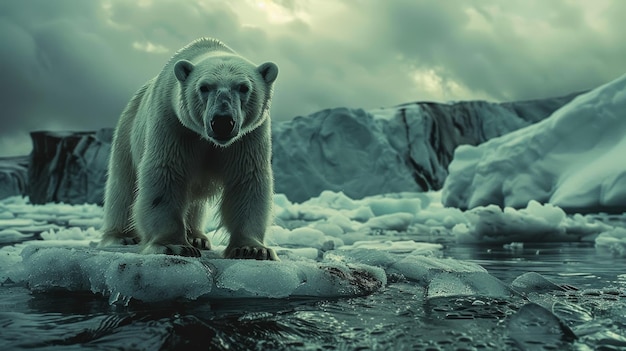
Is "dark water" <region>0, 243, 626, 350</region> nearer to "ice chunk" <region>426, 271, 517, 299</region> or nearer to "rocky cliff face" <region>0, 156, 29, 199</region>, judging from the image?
"ice chunk" <region>426, 271, 517, 299</region>

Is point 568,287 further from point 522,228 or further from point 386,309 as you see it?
point 522,228

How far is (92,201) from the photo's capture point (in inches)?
996

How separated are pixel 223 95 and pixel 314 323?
4.17 feet

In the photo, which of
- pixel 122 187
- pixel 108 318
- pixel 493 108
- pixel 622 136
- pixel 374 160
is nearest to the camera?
pixel 108 318

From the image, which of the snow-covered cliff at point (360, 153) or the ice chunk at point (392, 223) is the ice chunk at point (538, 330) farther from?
the snow-covered cliff at point (360, 153)

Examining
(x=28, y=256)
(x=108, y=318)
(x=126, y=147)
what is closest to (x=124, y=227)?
(x=126, y=147)

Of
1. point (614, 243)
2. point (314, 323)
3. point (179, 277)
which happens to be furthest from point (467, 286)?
point (614, 243)

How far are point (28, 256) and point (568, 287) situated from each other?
105 inches

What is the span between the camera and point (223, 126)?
258 cm

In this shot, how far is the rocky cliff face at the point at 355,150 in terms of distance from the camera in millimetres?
20547

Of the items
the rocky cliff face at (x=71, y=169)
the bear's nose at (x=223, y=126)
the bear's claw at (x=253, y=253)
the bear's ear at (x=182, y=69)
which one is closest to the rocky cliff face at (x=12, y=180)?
the rocky cliff face at (x=71, y=169)

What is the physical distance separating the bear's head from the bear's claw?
0.55 meters

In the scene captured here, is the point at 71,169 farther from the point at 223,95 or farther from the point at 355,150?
the point at 223,95

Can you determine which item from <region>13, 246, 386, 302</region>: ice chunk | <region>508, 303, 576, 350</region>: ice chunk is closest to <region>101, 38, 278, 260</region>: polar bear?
<region>13, 246, 386, 302</region>: ice chunk
